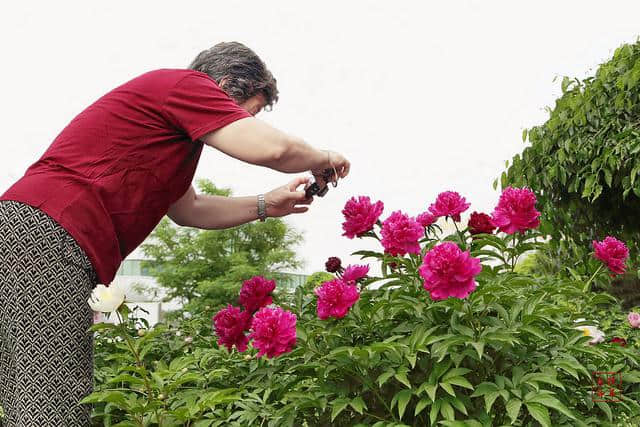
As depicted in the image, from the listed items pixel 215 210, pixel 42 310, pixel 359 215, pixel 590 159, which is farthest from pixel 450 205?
pixel 590 159

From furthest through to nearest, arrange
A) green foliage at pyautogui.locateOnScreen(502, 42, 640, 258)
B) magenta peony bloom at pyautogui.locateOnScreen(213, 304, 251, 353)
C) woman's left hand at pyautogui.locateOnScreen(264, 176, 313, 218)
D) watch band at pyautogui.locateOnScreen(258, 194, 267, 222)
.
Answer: green foliage at pyautogui.locateOnScreen(502, 42, 640, 258), watch band at pyautogui.locateOnScreen(258, 194, 267, 222), woman's left hand at pyautogui.locateOnScreen(264, 176, 313, 218), magenta peony bloom at pyautogui.locateOnScreen(213, 304, 251, 353)

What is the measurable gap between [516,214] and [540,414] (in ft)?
2.07

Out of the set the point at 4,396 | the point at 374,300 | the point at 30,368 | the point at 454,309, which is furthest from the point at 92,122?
the point at 454,309

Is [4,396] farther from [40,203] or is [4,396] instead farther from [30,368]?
[40,203]

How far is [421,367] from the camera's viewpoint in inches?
68.5

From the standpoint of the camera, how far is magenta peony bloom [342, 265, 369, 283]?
1.96m

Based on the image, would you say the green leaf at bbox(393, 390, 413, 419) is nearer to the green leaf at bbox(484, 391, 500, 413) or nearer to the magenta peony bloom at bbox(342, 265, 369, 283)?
the green leaf at bbox(484, 391, 500, 413)

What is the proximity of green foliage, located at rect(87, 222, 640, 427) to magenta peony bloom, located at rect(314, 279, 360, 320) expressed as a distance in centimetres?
6

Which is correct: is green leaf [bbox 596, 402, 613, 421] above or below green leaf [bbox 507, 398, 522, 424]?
above

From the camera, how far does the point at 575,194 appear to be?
445 cm

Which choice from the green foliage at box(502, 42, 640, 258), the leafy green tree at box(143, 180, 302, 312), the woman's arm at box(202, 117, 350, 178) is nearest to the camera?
the woman's arm at box(202, 117, 350, 178)

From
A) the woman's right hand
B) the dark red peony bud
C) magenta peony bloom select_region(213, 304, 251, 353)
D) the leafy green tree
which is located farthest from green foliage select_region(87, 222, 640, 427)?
the leafy green tree

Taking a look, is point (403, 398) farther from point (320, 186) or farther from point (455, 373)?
point (320, 186)

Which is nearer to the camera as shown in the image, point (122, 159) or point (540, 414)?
point (540, 414)
